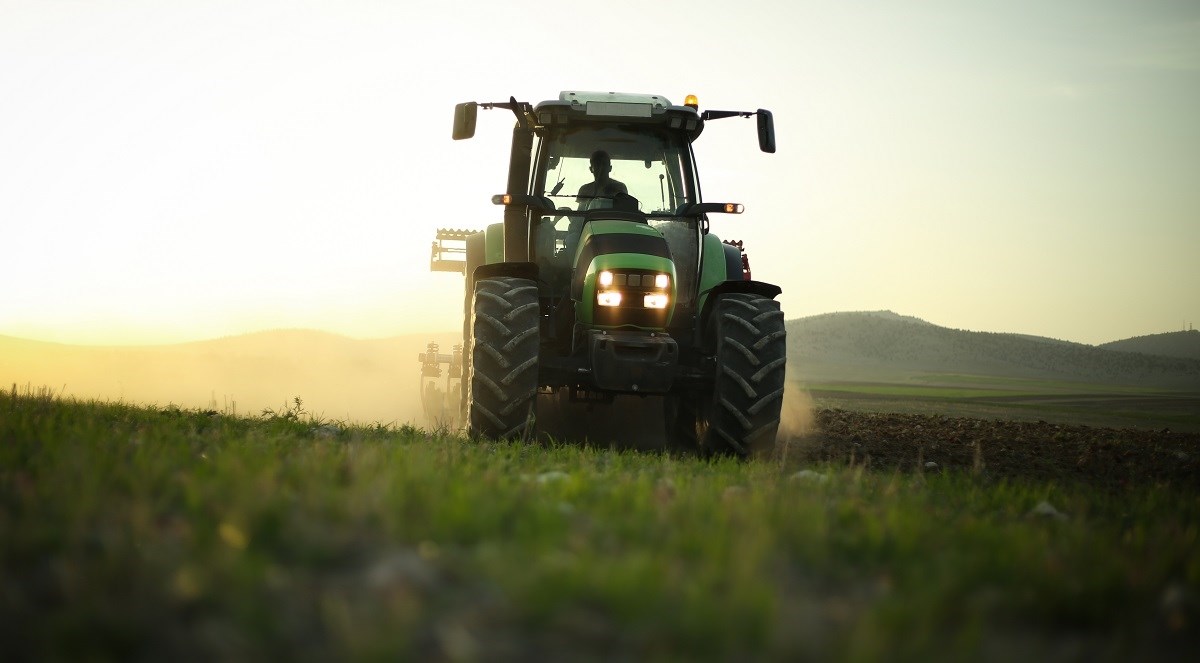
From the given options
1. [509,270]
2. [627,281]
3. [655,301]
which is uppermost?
[509,270]

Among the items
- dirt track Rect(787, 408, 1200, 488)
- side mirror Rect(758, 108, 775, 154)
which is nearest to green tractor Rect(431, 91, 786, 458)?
side mirror Rect(758, 108, 775, 154)

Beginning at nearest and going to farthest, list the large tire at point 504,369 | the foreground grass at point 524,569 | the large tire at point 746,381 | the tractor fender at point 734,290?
the foreground grass at point 524,569 < the large tire at point 504,369 < the large tire at point 746,381 < the tractor fender at point 734,290

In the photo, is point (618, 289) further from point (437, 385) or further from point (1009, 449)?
point (437, 385)

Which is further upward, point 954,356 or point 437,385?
point 954,356

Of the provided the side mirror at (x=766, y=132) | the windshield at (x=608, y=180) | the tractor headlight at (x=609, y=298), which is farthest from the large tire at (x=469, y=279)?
the side mirror at (x=766, y=132)

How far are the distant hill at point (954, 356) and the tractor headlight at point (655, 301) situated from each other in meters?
54.2

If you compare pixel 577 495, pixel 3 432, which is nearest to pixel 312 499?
pixel 577 495

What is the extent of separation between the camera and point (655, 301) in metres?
6.78

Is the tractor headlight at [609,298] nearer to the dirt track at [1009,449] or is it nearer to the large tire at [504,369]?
the large tire at [504,369]

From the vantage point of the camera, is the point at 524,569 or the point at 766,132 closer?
the point at 524,569

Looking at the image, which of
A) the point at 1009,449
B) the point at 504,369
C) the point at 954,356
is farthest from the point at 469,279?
the point at 954,356

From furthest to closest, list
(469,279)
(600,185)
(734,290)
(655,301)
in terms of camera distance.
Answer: (469,279), (600,185), (734,290), (655,301)

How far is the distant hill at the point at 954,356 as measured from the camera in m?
65.9

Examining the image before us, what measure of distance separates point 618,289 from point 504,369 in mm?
1082
